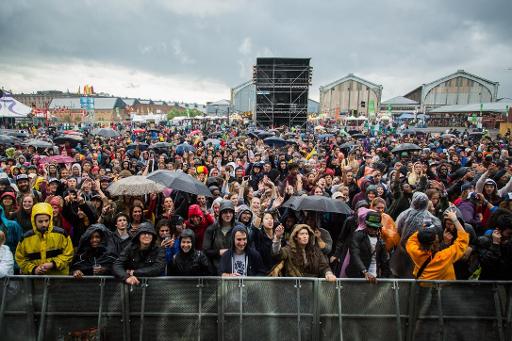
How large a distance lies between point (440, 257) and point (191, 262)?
2530mm

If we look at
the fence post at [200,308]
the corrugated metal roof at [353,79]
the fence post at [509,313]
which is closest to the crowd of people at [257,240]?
the fence post at [509,313]

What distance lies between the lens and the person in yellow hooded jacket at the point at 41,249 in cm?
371

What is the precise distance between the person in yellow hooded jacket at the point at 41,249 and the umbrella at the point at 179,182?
1681 millimetres

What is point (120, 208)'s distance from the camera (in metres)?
5.27

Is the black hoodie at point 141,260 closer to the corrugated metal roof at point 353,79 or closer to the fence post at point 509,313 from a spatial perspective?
the fence post at point 509,313

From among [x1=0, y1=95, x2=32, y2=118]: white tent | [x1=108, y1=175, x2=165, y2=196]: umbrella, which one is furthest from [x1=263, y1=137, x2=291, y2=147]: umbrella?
[x1=0, y1=95, x2=32, y2=118]: white tent

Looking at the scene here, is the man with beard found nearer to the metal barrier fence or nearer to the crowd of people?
the crowd of people

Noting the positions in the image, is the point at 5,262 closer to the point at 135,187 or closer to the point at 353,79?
the point at 135,187

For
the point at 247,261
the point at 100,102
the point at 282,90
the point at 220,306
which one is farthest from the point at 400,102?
the point at 100,102

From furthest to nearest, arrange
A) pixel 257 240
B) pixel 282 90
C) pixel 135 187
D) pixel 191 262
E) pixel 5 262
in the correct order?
pixel 282 90, pixel 135 187, pixel 257 240, pixel 191 262, pixel 5 262

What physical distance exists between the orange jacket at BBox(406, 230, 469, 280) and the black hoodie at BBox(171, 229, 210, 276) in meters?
2.14

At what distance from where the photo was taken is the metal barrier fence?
346 centimetres

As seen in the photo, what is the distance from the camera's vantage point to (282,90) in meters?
32.4

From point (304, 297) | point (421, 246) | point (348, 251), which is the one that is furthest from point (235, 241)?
point (421, 246)
